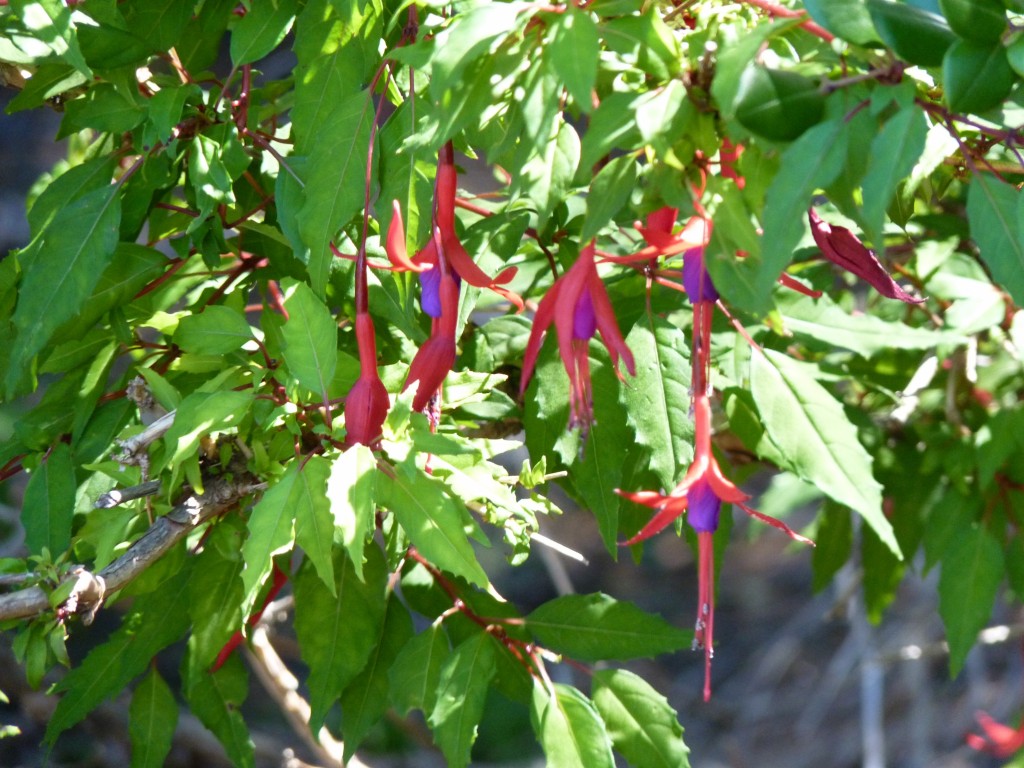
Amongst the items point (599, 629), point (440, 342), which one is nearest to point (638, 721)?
point (599, 629)

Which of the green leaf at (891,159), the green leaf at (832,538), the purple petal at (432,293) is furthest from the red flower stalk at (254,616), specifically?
the green leaf at (832,538)

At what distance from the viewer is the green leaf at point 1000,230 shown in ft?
1.76

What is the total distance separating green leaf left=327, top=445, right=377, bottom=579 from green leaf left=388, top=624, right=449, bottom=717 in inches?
10.6

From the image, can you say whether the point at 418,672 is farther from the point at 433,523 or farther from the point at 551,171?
the point at 551,171

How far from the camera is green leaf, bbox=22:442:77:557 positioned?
0.78 metres

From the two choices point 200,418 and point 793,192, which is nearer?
point 793,192

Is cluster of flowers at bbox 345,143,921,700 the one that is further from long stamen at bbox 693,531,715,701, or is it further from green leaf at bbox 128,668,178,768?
green leaf at bbox 128,668,178,768

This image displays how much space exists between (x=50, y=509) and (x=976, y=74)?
68 cm

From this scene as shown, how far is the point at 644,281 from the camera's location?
85 cm

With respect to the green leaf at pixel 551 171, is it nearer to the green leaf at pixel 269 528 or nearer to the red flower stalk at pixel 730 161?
the red flower stalk at pixel 730 161

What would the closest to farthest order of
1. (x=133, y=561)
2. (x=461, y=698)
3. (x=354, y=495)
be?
1. (x=354, y=495)
2. (x=133, y=561)
3. (x=461, y=698)

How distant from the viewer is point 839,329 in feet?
3.09

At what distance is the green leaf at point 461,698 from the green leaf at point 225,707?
0.19 m

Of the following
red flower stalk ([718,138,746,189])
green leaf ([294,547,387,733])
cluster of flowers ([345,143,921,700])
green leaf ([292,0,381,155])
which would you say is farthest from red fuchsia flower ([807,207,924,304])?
green leaf ([294,547,387,733])
